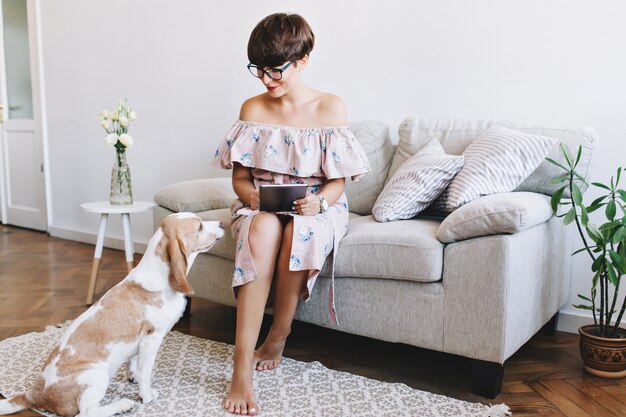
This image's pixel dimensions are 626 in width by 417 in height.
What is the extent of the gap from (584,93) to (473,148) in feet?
1.88

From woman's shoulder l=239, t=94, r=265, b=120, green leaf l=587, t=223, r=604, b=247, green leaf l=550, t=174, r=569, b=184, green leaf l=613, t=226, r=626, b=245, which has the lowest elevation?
green leaf l=587, t=223, r=604, b=247

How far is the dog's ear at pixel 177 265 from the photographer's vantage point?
→ 1.83 m

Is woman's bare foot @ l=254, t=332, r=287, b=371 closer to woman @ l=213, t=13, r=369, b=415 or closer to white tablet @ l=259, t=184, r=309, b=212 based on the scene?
woman @ l=213, t=13, r=369, b=415

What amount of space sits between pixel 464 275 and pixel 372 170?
35.7 inches

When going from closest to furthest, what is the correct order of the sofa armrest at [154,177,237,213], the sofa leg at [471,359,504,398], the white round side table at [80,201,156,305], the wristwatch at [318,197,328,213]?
the sofa leg at [471,359,504,398]
the wristwatch at [318,197,328,213]
the sofa armrest at [154,177,237,213]
the white round side table at [80,201,156,305]

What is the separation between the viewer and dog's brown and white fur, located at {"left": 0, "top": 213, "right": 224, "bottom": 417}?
1.73m

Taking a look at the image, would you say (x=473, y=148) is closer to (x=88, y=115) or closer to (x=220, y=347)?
(x=220, y=347)

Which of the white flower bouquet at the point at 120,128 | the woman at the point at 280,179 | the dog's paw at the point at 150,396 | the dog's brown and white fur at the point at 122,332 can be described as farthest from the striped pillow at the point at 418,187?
the white flower bouquet at the point at 120,128

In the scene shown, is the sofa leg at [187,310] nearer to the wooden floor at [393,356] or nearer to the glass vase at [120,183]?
the wooden floor at [393,356]

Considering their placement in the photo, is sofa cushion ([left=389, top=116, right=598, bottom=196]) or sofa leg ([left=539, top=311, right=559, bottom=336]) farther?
sofa leg ([left=539, top=311, right=559, bottom=336])

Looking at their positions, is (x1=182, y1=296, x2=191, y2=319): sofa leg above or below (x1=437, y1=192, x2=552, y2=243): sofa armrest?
below

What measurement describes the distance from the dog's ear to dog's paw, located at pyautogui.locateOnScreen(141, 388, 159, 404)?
1.16ft

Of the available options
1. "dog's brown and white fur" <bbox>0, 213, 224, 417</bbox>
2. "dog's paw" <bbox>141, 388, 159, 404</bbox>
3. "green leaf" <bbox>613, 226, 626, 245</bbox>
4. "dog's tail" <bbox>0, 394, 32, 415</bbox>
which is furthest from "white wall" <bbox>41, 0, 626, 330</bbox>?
"dog's tail" <bbox>0, 394, 32, 415</bbox>

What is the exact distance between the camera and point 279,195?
6.62 ft
